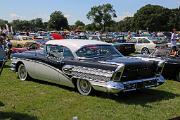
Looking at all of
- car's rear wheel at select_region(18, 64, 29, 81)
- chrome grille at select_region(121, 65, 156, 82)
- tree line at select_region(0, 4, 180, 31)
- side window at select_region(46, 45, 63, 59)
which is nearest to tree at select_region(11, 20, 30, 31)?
tree line at select_region(0, 4, 180, 31)

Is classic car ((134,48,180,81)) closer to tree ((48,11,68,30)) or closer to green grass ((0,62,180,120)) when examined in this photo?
green grass ((0,62,180,120))

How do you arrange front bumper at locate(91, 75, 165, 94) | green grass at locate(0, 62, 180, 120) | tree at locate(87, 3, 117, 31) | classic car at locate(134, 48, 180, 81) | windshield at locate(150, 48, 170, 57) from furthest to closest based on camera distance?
tree at locate(87, 3, 117, 31), windshield at locate(150, 48, 170, 57), classic car at locate(134, 48, 180, 81), front bumper at locate(91, 75, 165, 94), green grass at locate(0, 62, 180, 120)

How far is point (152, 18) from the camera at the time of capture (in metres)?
119

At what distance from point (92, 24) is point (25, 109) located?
104 meters

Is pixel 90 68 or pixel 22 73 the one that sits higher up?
pixel 90 68

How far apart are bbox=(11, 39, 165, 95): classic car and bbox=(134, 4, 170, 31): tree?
108816mm

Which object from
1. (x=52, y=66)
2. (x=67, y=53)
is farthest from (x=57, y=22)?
(x=67, y=53)

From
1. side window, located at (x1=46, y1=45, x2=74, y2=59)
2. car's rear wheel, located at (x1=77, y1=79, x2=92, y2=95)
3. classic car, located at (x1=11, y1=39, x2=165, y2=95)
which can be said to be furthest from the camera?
side window, located at (x1=46, y1=45, x2=74, y2=59)

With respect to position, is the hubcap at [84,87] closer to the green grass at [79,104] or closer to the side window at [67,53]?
the green grass at [79,104]

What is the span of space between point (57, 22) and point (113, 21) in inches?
664

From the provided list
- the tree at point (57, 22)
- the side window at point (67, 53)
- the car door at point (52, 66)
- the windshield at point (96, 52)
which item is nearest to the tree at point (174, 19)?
the tree at point (57, 22)

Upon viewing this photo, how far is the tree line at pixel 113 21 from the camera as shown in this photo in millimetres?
112500

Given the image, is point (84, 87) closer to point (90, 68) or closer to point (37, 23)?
point (90, 68)

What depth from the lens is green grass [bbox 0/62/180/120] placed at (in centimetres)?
774
